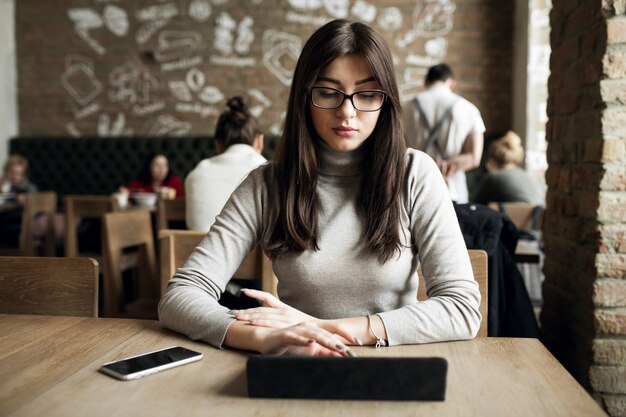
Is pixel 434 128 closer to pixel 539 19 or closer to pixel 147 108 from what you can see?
pixel 539 19

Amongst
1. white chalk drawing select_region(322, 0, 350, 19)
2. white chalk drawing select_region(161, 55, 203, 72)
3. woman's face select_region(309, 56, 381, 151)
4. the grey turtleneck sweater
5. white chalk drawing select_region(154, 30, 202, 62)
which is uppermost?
white chalk drawing select_region(322, 0, 350, 19)

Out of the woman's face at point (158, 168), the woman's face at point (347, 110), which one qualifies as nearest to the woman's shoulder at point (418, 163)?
the woman's face at point (347, 110)

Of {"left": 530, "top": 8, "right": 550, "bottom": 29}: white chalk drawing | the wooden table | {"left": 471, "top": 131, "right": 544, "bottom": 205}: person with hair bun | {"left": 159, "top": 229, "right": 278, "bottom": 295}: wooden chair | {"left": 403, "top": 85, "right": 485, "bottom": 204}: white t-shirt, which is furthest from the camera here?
{"left": 530, "top": 8, "right": 550, "bottom": 29}: white chalk drawing

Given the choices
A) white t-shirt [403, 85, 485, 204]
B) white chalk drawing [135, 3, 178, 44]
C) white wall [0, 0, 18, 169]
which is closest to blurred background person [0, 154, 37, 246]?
white wall [0, 0, 18, 169]

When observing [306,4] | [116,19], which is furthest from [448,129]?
[116,19]

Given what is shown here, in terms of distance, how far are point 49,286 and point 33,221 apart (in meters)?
3.15

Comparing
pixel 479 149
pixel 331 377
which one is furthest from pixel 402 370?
A: pixel 479 149

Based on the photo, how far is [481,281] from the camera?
4.19 feet

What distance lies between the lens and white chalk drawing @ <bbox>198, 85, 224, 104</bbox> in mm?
5637

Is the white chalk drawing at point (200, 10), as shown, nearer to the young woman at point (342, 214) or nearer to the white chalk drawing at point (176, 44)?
the white chalk drawing at point (176, 44)

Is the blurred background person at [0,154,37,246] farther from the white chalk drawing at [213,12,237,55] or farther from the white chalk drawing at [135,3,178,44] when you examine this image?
the white chalk drawing at [213,12,237,55]

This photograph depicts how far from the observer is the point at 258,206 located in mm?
1313

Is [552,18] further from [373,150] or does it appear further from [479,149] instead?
[479,149]

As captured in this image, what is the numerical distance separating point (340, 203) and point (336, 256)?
0.13 meters
